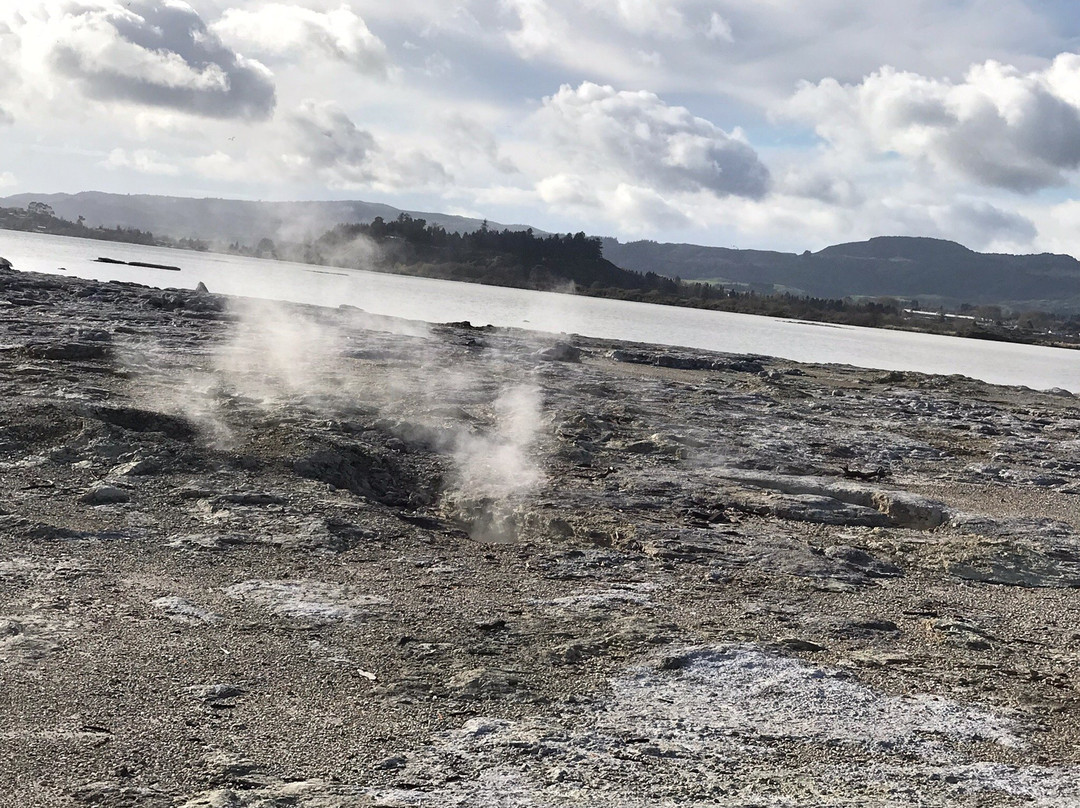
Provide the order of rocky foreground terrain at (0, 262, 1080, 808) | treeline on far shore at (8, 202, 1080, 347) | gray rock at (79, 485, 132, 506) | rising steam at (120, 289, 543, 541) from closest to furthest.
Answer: rocky foreground terrain at (0, 262, 1080, 808)
gray rock at (79, 485, 132, 506)
rising steam at (120, 289, 543, 541)
treeline on far shore at (8, 202, 1080, 347)

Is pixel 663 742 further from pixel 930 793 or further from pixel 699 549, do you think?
pixel 699 549

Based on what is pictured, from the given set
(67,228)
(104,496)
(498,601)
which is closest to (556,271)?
(67,228)

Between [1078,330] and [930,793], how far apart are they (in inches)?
6631

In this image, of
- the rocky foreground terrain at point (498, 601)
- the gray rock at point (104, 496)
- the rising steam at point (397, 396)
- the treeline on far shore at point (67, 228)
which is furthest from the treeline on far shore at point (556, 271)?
the gray rock at point (104, 496)

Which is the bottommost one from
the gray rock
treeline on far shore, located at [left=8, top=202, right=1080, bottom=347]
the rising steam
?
the gray rock

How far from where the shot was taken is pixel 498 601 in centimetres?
683

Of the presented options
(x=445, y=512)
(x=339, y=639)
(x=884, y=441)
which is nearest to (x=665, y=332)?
(x=884, y=441)

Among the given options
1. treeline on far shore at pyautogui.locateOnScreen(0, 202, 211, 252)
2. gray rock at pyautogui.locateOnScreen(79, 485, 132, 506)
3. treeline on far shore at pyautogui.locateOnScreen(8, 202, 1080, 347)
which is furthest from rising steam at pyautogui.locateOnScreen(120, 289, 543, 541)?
treeline on far shore at pyautogui.locateOnScreen(0, 202, 211, 252)

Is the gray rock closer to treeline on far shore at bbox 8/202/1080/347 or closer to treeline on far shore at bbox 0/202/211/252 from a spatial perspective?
treeline on far shore at bbox 8/202/1080/347

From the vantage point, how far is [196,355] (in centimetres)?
1565

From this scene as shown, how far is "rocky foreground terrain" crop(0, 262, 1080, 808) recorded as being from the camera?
4449 millimetres

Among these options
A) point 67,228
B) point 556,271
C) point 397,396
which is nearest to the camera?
point 397,396

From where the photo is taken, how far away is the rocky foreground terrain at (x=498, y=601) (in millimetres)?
4449

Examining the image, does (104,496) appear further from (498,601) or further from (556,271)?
(556,271)
